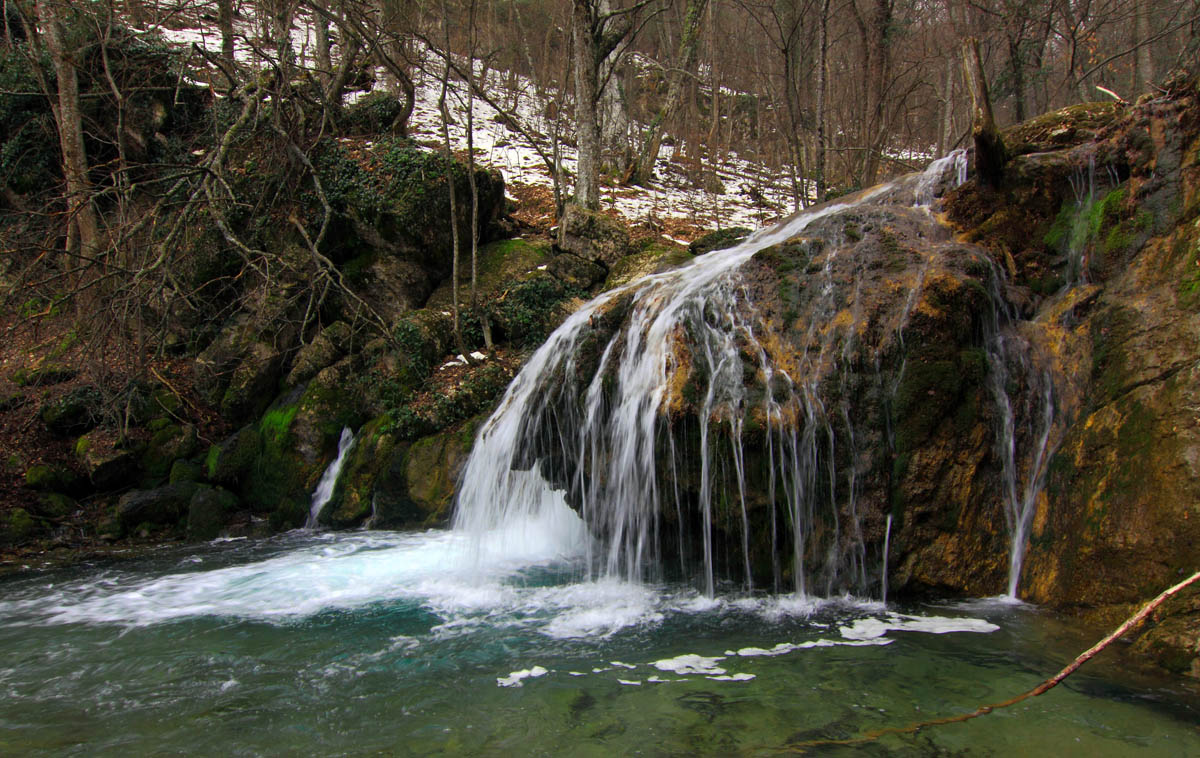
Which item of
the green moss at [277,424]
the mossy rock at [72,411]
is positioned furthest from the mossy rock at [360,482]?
the mossy rock at [72,411]

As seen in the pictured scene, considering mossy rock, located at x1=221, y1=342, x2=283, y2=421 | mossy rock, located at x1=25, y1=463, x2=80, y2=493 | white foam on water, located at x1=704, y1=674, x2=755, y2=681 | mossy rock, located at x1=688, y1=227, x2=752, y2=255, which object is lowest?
white foam on water, located at x1=704, y1=674, x2=755, y2=681

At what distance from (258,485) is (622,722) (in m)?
7.75

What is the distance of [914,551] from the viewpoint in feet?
16.2

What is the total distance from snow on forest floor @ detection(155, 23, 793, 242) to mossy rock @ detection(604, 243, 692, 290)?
7.61ft

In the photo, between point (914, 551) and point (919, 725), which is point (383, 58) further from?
point (919, 725)

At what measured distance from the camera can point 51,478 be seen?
8.85 m

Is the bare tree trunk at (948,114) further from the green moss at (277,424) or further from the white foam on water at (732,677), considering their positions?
the white foam on water at (732,677)

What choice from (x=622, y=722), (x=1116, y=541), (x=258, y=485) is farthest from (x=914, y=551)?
(x=258, y=485)

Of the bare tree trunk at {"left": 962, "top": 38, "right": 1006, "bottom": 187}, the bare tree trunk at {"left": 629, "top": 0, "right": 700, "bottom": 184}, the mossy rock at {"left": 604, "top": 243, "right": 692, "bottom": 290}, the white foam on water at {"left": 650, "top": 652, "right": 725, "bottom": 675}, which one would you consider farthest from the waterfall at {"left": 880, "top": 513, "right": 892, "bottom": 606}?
the bare tree trunk at {"left": 629, "top": 0, "right": 700, "bottom": 184}

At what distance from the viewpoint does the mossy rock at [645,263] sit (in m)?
9.80

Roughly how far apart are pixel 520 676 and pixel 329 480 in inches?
242

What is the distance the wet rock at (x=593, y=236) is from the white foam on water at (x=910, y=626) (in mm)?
7294

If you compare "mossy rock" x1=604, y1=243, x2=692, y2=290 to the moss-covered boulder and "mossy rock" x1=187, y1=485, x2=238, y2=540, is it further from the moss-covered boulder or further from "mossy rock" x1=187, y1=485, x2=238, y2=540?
the moss-covered boulder

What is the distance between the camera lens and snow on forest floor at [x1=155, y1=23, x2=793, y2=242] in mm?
14102
